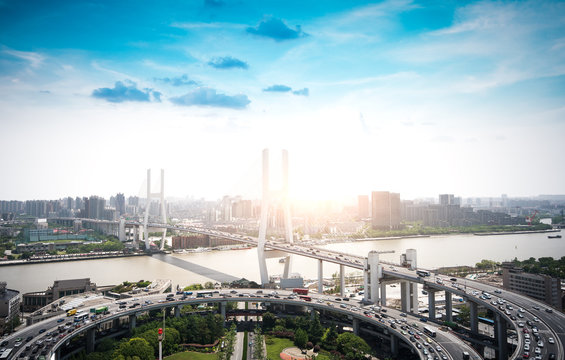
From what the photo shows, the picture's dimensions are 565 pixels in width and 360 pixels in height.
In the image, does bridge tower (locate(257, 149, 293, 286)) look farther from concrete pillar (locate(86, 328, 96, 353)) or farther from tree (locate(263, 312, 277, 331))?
concrete pillar (locate(86, 328, 96, 353))

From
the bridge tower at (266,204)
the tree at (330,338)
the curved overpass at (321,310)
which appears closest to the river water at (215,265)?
the bridge tower at (266,204)

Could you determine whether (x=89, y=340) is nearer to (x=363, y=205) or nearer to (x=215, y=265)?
(x=215, y=265)

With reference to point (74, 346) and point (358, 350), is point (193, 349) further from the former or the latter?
point (358, 350)

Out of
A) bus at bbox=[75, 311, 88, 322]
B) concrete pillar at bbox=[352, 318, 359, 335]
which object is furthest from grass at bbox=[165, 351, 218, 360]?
concrete pillar at bbox=[352, 318, 359, 335]

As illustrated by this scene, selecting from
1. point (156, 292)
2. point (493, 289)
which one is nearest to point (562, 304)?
point (493, 289)

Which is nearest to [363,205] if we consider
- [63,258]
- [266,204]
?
[63,258]

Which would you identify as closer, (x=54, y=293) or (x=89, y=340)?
(x=89, y=340)
